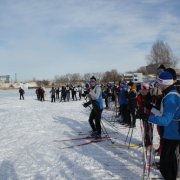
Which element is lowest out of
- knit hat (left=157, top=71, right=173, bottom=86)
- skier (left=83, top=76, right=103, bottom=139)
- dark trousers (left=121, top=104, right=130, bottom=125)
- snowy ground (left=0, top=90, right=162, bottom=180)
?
snowy ground (left=0, top=90, right=162, bottom=180)

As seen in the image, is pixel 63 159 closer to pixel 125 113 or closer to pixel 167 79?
pixel 167 79

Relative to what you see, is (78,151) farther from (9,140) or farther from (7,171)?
(9,140)

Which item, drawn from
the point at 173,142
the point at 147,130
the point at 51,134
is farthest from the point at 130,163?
the point at 51,134

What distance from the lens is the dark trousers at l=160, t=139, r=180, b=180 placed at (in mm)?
4109

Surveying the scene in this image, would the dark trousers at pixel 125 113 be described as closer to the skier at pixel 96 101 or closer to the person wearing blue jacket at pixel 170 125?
the skier at pixel 96 101

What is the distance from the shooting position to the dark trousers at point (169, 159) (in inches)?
162

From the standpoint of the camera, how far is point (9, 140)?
29.9 feet

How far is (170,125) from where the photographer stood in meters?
4.09

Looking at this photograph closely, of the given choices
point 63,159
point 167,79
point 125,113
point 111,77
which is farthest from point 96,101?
point 111,77

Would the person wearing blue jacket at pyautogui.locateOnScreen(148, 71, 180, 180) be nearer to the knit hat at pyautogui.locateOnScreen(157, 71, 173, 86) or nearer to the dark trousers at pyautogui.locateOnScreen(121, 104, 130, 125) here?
the knit hat at pyautogui.locateOnScreen(157, 71, 173, 86)

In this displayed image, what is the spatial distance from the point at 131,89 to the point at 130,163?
4.91 metres

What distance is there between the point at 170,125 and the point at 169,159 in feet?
1.56

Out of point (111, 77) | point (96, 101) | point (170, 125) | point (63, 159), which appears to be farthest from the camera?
point (111, 77)

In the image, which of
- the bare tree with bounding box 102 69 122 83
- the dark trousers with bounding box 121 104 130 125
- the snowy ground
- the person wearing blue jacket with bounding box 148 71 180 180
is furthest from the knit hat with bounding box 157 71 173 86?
the bare tree with bounding box 102 69 122 83
